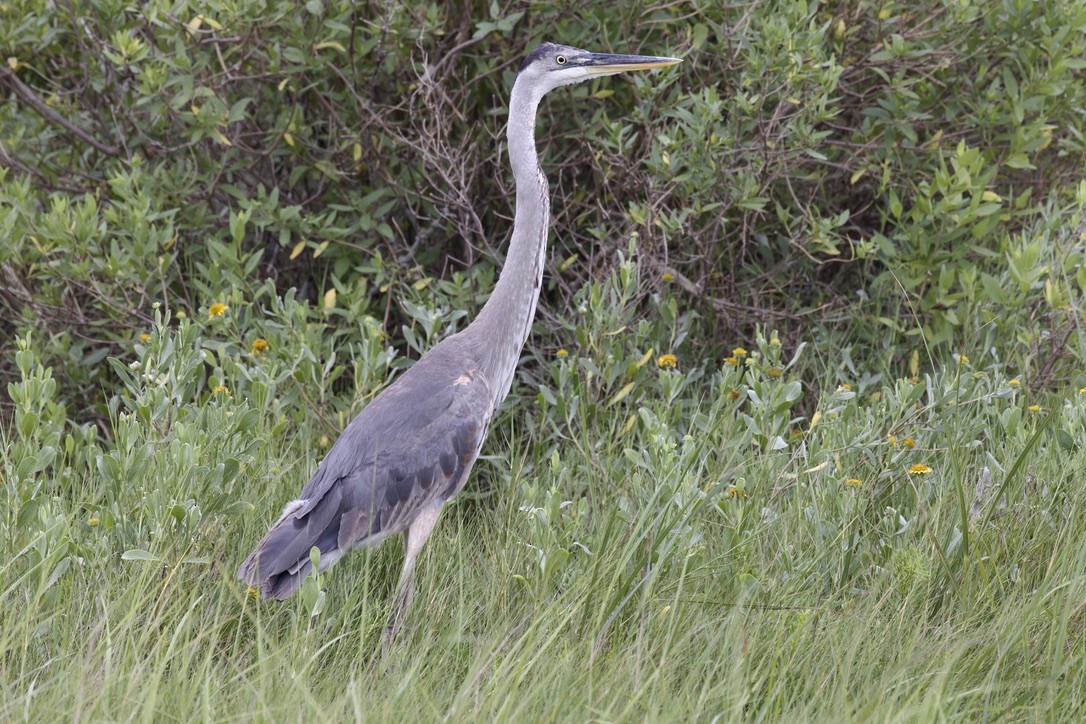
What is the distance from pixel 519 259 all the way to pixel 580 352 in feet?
2.10

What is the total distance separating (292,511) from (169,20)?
220cm

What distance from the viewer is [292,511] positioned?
355 centimetres

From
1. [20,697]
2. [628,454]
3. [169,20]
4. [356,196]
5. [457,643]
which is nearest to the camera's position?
[20,697]

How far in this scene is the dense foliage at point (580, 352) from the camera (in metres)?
2.94

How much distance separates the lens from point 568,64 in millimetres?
4094

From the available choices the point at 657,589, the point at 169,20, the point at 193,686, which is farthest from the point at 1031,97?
the point at 193,686

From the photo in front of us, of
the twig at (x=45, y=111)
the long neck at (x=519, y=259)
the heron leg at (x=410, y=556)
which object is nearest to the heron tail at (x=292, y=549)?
the heron leg at (x=410, y=556)

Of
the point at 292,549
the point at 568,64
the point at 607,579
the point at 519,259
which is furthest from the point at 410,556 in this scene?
the point at 568,64

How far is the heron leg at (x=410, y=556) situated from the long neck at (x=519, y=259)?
0.56 meters

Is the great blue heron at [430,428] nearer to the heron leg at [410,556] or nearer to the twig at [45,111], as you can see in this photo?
the heron leg at [410,556]

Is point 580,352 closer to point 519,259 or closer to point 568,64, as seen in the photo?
point 519,259

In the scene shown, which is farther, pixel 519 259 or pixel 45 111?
pixel 45 111

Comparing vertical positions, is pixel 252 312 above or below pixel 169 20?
below

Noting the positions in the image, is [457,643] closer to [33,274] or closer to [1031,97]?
[33,274]
